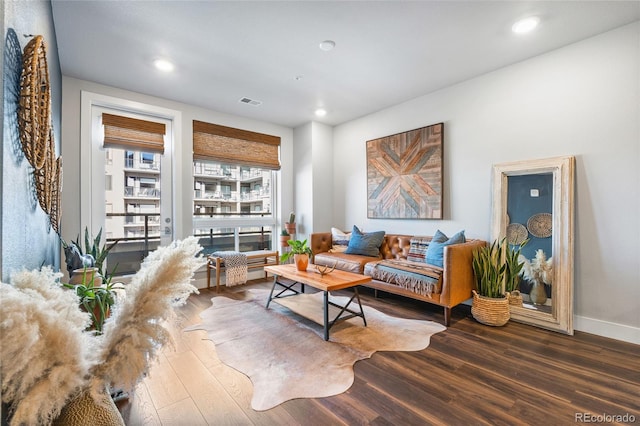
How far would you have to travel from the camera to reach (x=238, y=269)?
425 centimetres

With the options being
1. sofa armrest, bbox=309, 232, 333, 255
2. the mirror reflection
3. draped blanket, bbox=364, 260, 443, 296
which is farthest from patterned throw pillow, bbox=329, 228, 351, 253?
the mirror reflection

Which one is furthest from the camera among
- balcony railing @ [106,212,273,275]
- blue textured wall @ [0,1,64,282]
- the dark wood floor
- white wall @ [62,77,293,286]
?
balcony railing @ [106,212,273,275]

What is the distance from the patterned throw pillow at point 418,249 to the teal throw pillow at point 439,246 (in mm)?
160

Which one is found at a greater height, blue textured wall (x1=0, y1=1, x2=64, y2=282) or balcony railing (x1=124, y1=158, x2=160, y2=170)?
balcony railing (x1=124, y1=158, x2=160, y2=170)

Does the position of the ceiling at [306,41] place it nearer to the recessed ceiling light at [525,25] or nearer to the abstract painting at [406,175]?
the recessed ceiling light at [525,25]

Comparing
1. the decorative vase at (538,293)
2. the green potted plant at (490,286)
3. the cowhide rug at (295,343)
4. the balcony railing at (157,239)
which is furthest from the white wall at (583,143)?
the balcony railing at (157,239)

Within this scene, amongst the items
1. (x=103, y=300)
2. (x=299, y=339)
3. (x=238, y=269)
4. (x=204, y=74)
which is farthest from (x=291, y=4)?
(x=238, y=269)

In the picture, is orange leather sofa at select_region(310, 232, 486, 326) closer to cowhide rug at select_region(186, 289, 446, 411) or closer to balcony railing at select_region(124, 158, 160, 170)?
cowhide rug at select_region(186, 289, 446, 411)

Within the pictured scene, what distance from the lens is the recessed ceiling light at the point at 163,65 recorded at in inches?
117

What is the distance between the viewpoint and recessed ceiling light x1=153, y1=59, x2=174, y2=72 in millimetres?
2980

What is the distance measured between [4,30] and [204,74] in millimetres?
2702

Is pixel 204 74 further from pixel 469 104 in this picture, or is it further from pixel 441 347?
pixel 441 347

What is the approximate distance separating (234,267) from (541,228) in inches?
148

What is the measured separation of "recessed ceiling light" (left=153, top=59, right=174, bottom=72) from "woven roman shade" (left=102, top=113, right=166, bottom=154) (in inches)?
39.1
